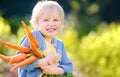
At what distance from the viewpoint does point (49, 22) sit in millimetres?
5262

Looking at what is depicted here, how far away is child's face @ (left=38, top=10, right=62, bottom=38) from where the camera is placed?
5270mm

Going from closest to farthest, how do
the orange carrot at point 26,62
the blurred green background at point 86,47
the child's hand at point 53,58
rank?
1. the orange carrot at point 26,62
2. the child's hand at point 53,58
3. the blurred green background at point 86,47

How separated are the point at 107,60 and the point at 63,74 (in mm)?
3927

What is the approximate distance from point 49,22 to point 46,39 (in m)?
0.18

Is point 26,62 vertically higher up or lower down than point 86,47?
higher up

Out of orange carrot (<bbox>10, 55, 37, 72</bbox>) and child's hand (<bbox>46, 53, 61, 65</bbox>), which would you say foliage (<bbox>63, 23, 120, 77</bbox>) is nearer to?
child's hand (<bbox>46, 53, 61, 65</bbox>)

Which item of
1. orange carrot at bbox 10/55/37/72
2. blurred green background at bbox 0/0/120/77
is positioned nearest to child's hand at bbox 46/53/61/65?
orange carrot at bbox 10/55/37/72

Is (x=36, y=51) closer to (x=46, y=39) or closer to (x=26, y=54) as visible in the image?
(x=26, y=54)

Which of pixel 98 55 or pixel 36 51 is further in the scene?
pixel 98 55

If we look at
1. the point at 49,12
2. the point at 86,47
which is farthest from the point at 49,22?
the point at 86,47

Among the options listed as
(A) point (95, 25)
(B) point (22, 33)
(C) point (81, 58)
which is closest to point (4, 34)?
(B) point (22, 33)

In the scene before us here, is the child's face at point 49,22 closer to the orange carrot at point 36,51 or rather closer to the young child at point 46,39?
the young child at point 46,39

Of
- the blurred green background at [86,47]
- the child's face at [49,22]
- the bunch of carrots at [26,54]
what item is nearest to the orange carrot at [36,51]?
the bunch of carrots at [26,54]

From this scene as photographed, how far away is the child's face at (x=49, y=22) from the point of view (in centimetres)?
527
